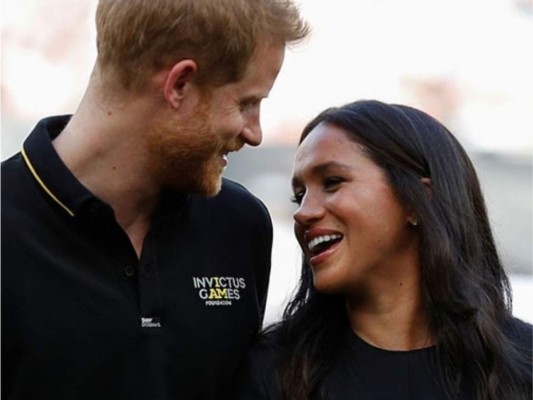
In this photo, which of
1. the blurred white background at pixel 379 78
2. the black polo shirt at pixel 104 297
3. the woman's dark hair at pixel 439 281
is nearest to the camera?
the black polo shirt at pixel 104 297

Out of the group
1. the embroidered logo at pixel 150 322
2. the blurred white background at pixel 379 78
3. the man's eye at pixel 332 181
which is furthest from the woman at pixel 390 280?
the blurred white background at pixel 379 78

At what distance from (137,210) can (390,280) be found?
494 mm

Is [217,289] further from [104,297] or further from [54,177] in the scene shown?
[54,177]

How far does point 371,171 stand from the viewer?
Answer: 7.83 ft

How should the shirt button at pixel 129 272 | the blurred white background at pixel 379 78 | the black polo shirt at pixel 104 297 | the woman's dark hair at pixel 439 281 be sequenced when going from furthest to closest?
the blurred white background at pixel 379 78, the woman's dark hair at pixel 439 281, the shirt button at pixel 129 272, the black polo shirt at pixel 104 297

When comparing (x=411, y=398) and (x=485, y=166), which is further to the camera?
(x=485, y=166)

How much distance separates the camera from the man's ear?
7.47 feet

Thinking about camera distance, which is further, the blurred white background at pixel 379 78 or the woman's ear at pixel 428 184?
the blurred white background at pixel 379 78

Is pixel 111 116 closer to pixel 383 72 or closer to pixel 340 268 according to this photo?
pixel 340 268

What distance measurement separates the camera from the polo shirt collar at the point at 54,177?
2.24 m

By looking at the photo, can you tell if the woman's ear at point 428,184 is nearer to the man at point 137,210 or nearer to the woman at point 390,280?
the woman at point 390,280

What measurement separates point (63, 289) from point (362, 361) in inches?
22.7

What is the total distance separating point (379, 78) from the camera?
14.0ft

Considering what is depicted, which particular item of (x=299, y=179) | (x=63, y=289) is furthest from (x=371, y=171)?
(x=63, y=289)
